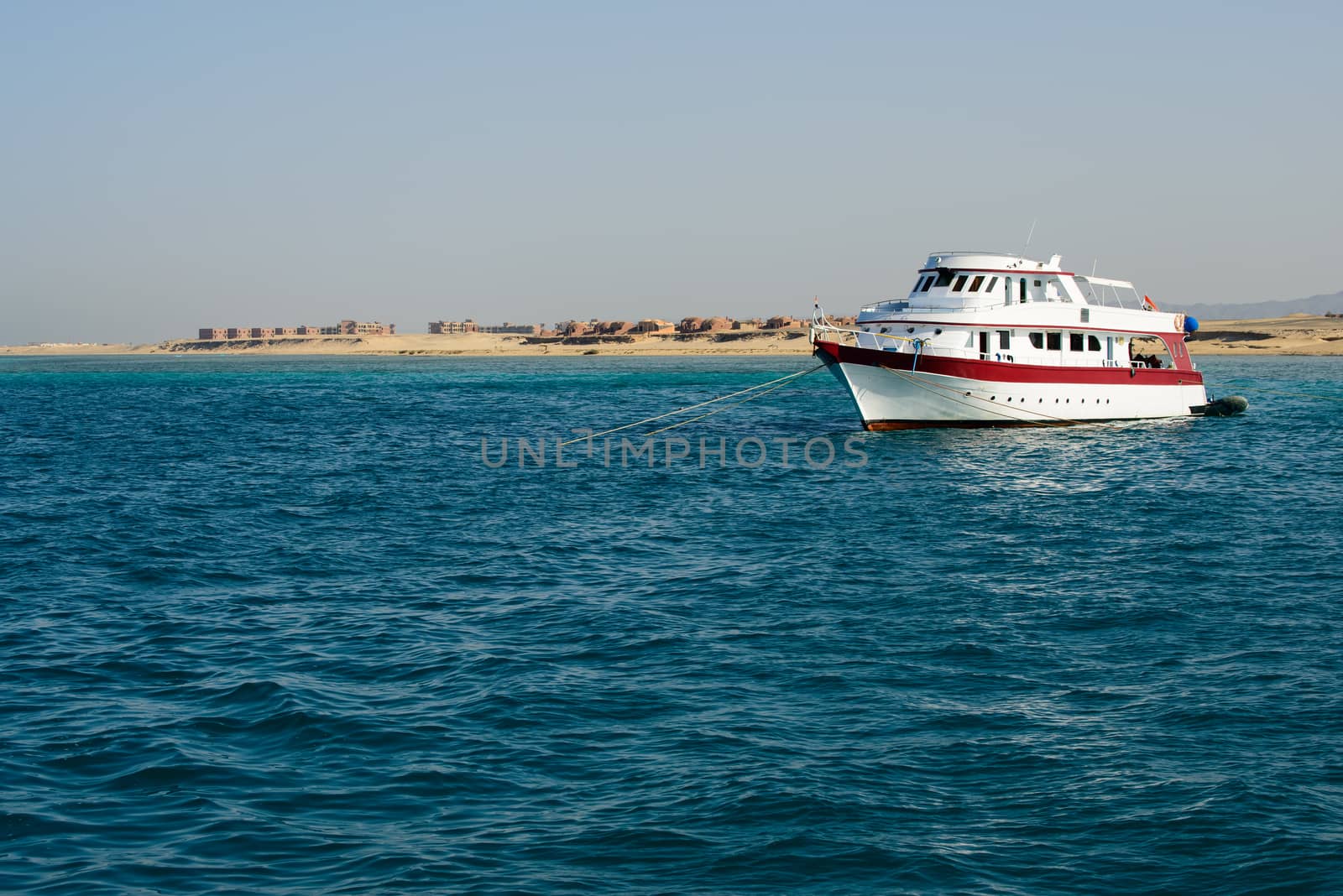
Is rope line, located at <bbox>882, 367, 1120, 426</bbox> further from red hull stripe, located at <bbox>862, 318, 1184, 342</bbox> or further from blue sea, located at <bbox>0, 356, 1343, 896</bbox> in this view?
blue sea, located at <bbox>0, 356, 1343, 896</bbox>

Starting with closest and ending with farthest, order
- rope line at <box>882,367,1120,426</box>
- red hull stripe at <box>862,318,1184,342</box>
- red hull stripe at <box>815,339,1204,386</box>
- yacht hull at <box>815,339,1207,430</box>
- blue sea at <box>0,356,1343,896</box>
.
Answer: blue sea at <box>0,356,1343,896</box>
red hull stripe at <box>815,339,1204,386</box>
red hull stripe at <box>862,318,1184,342</box>
yacht hull at <box>815,339,1207,430</box>
rope line at <box>882,367,1120,426</box>

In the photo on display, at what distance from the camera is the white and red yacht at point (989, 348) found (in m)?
44.2

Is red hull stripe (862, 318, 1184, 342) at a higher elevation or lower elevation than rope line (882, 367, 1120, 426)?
higher

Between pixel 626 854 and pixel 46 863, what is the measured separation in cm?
507

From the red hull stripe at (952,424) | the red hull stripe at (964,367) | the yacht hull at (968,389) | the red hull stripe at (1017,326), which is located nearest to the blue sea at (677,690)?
the red hull stripe at (964,367)

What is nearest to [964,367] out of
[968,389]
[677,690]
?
[968,389]

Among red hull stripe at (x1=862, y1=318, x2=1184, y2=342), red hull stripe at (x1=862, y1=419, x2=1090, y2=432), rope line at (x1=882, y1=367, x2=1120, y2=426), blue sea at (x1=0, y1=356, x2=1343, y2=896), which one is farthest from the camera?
red hull stripe at (x1=862, y1=419, x2=1090, y2=432)

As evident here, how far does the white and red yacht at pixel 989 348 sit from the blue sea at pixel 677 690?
12.7 m

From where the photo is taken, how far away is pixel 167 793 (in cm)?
1091

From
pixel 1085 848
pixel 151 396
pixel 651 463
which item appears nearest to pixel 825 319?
pixel 651 463

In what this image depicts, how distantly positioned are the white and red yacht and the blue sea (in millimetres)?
12658

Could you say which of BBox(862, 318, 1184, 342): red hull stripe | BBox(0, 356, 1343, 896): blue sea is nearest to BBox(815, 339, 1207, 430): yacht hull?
BBox(862, 318, 1184, 342): red hull stripe

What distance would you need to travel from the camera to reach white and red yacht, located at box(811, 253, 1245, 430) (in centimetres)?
4422

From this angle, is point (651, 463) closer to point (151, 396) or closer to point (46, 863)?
point (46, 863)
